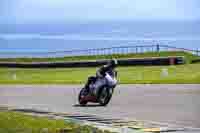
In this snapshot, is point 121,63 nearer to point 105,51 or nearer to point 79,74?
point 79,74

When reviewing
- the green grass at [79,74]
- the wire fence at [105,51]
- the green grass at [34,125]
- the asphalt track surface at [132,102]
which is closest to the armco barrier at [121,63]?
the green grass at [79,74]

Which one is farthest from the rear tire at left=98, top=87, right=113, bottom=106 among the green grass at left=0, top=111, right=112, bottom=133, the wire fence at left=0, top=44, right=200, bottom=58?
the wire fence at left=0, top=44, right=200, bottom=58

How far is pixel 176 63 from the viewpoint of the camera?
47812mm

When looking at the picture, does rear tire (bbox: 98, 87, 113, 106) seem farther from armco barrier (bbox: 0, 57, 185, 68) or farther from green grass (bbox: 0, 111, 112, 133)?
armco barrier (bbox: 0, 57, 185, 68)

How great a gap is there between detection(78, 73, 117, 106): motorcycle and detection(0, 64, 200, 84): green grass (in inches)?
623

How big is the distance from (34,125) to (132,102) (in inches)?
306

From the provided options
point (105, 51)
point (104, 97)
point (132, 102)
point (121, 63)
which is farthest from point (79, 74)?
point (104, 97)

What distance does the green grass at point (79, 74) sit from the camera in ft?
125

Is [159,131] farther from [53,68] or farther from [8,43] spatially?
[8,43]

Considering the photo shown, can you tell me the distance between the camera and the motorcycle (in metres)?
20.0

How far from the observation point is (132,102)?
21.3 m

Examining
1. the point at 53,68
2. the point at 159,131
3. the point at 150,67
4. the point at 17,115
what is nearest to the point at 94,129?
the point at 159,131

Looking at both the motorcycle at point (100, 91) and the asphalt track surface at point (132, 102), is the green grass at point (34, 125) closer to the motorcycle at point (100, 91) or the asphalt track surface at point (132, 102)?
the asphalt track surface at point (132, 102)

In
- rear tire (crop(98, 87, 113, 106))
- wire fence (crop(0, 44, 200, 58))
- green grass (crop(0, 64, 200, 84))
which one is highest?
wire fence (crop(0, 44, 200, 58))
